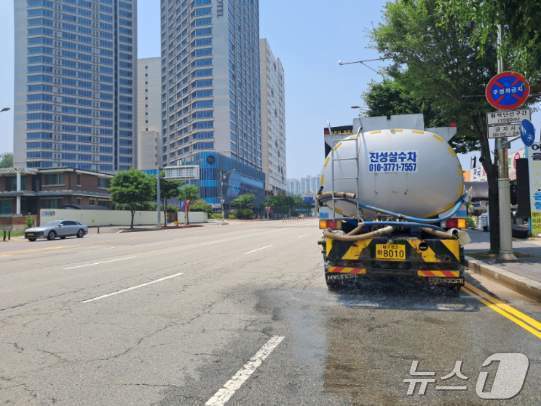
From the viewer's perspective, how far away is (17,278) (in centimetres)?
1017

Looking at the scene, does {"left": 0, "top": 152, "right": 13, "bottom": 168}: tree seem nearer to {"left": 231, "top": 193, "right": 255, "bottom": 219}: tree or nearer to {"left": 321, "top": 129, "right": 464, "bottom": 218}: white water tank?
{"left": 231, "top": 193, "right": 255, "bottom": 219}: tree

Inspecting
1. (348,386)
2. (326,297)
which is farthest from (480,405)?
(326,297)

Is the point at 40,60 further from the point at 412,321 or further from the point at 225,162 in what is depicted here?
the point at 412,321

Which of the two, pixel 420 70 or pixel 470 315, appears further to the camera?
pixel 420 70

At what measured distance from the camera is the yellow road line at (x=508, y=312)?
5.34 m

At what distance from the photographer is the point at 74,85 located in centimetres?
15438

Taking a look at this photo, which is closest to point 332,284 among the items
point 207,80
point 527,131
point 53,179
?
point 527,131

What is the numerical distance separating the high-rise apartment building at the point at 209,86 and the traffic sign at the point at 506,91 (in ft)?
335

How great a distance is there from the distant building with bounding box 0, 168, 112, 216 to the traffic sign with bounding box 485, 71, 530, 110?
60495mm

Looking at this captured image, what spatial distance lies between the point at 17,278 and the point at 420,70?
11742 millimetres

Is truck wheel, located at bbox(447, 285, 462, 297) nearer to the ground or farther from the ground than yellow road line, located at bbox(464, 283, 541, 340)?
farther from the ground

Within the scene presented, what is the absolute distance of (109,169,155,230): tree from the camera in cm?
4759

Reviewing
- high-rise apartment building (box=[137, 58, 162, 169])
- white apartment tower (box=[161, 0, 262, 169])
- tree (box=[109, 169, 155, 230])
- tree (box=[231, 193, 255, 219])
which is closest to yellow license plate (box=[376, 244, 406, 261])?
tree (box=[109, 169, 155, 230])

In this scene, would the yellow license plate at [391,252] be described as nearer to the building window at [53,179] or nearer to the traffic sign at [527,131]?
the traffic sign at [527,131]
